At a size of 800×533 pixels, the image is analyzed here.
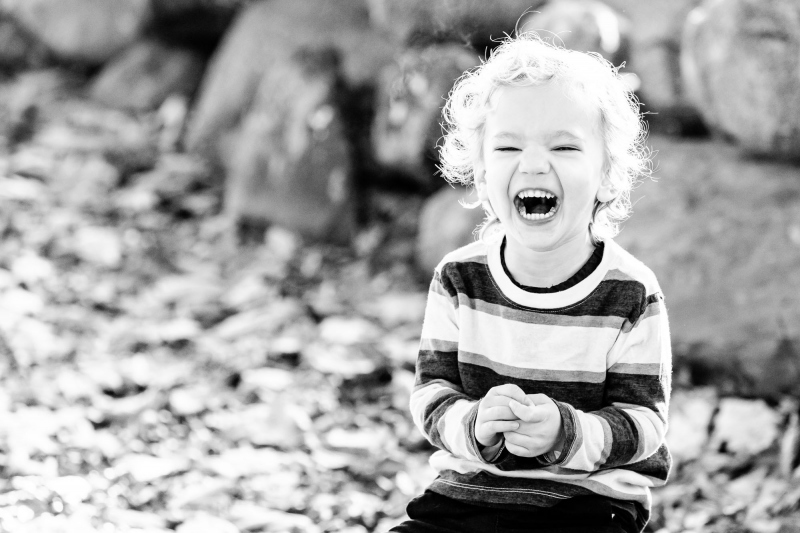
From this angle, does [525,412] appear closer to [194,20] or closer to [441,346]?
[441,346]

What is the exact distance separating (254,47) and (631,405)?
4024 millimetres

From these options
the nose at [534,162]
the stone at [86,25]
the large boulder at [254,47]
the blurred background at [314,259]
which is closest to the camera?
the nose at [534,162]

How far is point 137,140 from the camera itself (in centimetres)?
521

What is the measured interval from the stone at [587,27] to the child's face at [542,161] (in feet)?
6.85

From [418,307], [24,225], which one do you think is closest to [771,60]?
[418,307]

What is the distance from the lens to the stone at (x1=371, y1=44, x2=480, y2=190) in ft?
13.2

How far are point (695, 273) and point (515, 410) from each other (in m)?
1.70

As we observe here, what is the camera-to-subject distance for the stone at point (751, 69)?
2.99m

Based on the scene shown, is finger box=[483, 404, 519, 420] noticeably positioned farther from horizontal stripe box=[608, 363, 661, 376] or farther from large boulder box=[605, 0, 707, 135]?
large boulder box=[605, 0, 707, 135]

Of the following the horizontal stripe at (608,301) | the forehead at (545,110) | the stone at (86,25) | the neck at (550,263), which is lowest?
the horizontal stripe at (608,301)

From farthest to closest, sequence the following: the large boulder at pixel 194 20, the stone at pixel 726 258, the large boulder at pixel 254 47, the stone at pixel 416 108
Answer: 1. the large boulder at pixel 194 20
2. the large boulder at pixel 254 47
3. the stone at pixel 416 108
4. the stone at pixel 726 258

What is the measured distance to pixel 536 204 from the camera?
159 centimetres

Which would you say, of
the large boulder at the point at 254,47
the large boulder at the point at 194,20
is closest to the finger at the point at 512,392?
the large boulder at the point at 254,47

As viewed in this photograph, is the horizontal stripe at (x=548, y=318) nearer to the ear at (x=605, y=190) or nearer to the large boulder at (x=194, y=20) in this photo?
the ear at (x=605, y=190)
